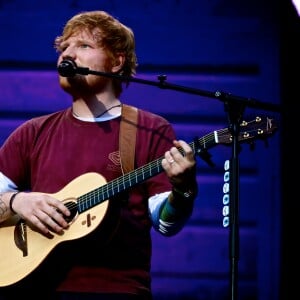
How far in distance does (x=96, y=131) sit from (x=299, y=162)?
5.26ft

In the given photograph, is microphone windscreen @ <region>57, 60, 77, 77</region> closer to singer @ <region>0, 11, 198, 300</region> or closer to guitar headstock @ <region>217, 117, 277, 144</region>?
singer @ <region>0, 11, 198, 300</region>

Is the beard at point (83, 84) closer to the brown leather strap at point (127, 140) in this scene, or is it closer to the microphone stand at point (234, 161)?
the brown leather strap at point (127, 140)

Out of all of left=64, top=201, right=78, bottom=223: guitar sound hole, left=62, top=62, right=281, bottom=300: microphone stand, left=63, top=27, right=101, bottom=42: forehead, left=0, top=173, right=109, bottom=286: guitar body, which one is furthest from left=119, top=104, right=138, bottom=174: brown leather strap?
left=62, top=62, right=281, bottom=300: microphone stand

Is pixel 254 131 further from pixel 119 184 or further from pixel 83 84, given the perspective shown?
pixel 83 84

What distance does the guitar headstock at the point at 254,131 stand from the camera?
2.78 meters

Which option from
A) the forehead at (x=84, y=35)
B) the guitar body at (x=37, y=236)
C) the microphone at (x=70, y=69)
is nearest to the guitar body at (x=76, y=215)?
the guitar body at (x=37, y=236)

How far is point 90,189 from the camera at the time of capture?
121 inches

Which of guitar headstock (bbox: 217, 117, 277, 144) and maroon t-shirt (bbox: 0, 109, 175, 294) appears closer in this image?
guitar headstock (bbox: 217, 117, 277, 144)

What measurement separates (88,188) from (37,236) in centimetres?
26

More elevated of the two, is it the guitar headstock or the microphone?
the microphone

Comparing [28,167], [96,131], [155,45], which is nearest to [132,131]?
[96,131]

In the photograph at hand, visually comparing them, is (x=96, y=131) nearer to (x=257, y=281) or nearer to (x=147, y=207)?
(x=147, y=207)

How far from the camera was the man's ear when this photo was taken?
11.1ft

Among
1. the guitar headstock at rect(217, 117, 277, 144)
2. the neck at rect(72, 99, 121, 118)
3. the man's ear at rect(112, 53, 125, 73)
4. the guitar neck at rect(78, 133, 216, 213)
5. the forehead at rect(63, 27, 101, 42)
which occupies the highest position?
the forehead at rect(63, 27, 101, 42)
